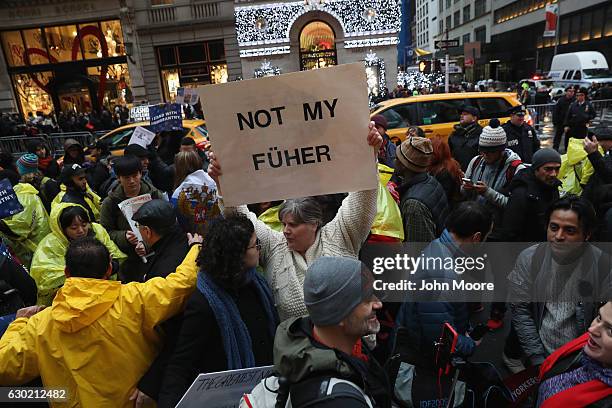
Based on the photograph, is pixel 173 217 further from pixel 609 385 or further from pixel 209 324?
pixel 609 385

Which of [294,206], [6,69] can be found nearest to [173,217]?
[294,206]

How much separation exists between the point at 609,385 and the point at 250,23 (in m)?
25.0

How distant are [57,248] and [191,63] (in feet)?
78.5

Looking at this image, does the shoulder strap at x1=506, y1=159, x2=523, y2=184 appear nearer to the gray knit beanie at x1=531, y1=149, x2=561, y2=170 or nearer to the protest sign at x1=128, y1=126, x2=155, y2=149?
the gray knit beanie at x1=531, y1=149, x2=561, y2=170

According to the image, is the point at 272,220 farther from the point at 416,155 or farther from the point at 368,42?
the point at 368,42

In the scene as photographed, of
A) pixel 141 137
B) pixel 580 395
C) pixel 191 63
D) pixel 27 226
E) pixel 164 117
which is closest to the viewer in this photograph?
pixel 580 395

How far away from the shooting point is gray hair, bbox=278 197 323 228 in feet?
8.10

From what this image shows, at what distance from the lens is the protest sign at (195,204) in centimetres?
395

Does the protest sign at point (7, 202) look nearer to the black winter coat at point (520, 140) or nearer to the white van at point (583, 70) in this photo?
the black winter coat at point (520, 140)

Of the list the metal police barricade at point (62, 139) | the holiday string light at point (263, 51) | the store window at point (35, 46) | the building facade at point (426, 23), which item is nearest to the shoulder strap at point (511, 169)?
the metal police barricade at point (62, 139)

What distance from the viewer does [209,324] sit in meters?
2.12

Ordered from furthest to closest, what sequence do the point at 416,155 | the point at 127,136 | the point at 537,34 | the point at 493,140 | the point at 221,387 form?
the point at 537,34, the point at 127,136, the point at 493,140, the point at 416,155, the point at 221,387

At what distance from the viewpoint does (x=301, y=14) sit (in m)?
23.8

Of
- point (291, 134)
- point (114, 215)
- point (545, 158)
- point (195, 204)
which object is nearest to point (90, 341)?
point (291, 134)
